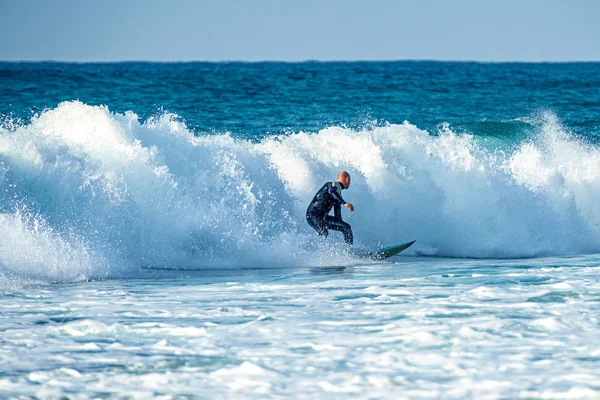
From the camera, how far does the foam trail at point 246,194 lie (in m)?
13.6

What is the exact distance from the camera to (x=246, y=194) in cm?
1539

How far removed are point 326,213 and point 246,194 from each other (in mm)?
1870

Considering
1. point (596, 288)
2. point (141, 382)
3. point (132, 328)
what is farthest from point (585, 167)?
point (141, 382)

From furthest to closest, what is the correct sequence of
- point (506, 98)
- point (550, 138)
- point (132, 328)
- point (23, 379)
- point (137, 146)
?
point (506, 98) < point (550, 138) < point (137, 146) < point (132, 328) < point (23, 379)

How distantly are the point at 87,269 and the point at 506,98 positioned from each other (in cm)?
2950

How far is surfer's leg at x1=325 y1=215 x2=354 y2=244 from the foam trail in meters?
0.50

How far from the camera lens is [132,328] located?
8.95 m

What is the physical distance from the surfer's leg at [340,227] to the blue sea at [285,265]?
0.79ft

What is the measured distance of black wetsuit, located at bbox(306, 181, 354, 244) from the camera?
14.1 meters

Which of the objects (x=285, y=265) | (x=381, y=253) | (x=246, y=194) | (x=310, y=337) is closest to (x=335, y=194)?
(x=381, y=253)

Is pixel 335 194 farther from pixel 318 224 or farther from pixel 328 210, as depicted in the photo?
pixel 318 224

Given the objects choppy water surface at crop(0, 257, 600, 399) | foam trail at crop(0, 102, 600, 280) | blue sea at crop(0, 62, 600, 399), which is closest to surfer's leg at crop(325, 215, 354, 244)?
blue sea at crop(0, 62, 600, 399)

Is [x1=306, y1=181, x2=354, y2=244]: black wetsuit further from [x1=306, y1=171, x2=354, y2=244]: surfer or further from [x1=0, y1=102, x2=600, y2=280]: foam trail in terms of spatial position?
[x1=0, y1=102, x2=600, y2=280]: foam trail

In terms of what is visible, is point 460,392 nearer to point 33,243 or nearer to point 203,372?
point 203,372
